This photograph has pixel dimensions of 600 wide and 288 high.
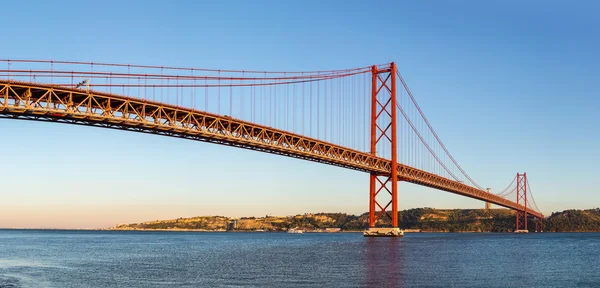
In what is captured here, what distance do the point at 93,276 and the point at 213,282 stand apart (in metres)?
7.81

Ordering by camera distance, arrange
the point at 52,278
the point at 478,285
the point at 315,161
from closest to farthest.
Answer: the point at 478,285
the point at 52,278
the point at 315,161

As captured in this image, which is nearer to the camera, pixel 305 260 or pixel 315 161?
pixel 305 260

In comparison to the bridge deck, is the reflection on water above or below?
below

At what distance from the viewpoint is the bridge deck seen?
44.7m

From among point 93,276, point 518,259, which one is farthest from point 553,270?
point 93,276

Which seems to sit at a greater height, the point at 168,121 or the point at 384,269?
the point at 168,121

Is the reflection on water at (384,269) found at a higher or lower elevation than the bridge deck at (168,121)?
lower

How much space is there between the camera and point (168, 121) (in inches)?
2165

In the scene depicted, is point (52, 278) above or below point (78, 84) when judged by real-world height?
below

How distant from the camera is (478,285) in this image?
99.8 feet

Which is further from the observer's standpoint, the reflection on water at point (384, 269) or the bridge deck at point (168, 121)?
the bridge deck at point (168, 121)

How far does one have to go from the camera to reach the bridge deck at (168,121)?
4469 cm

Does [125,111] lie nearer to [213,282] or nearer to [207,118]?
[207,118]

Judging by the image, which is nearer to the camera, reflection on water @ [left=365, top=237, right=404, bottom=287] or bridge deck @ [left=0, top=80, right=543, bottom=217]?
reflection on water @ [left=365, top=237, right=404, bottom=287]
